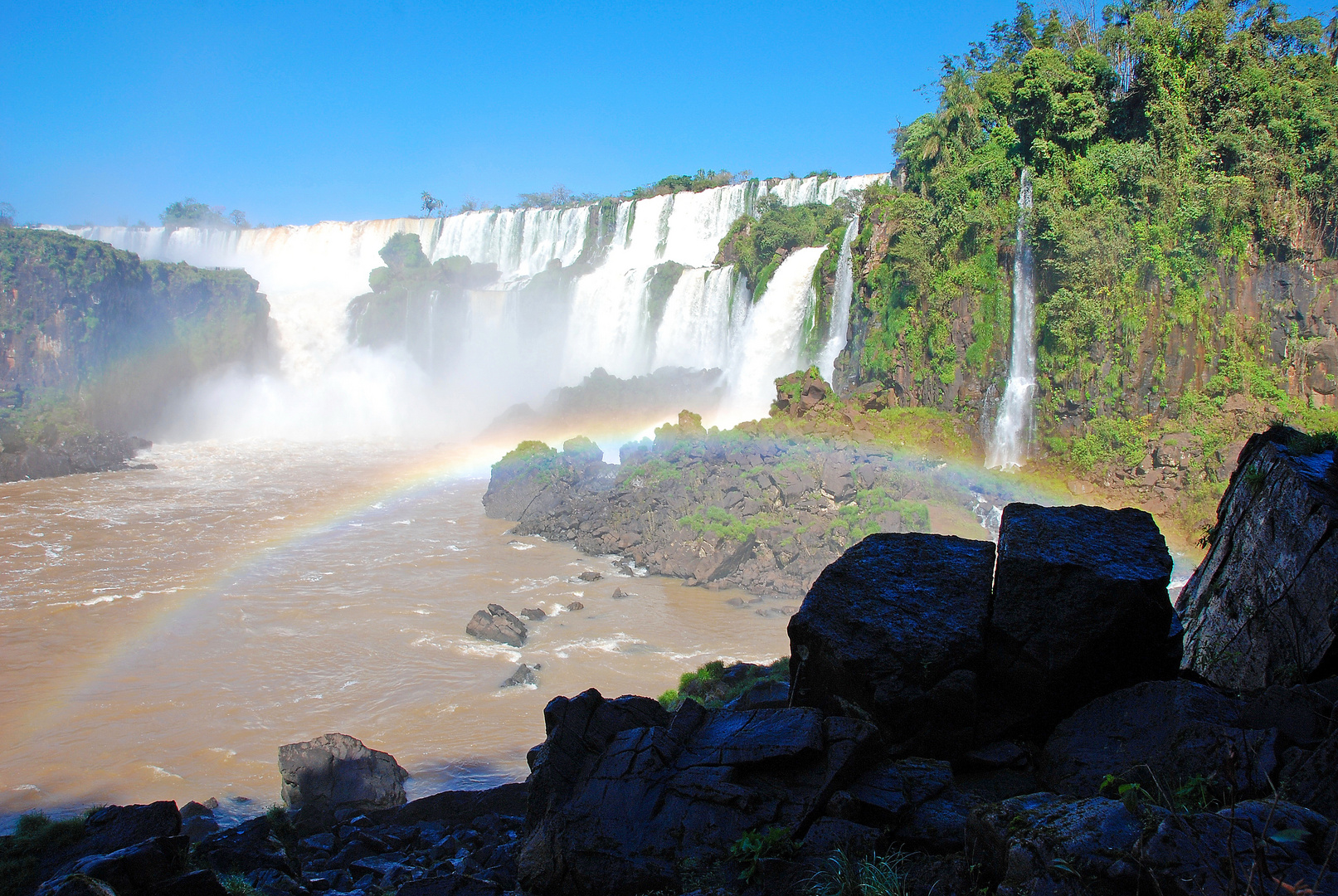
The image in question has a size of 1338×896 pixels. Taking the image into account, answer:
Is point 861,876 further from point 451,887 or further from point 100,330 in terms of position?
point 100,330

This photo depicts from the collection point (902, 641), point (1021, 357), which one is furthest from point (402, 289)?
point (902, 641)

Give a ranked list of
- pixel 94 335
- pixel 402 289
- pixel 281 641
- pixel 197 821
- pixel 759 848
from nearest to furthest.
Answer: pixel 759 848 < pixel 197 821 < pixel 281 641 < pixel 94 335 < pixel 402 289

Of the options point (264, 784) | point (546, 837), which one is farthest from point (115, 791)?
point (546, 837)

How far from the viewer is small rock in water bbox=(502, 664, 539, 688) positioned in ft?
42.3

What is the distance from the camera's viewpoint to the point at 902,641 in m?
4.51

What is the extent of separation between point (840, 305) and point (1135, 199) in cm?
1000

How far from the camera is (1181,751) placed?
11.6 feet

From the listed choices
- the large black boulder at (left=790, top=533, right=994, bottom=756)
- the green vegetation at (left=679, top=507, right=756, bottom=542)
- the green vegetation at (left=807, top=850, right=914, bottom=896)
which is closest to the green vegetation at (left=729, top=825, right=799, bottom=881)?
the green vegetation at (left=807, top=850, right=914, bottom=896)

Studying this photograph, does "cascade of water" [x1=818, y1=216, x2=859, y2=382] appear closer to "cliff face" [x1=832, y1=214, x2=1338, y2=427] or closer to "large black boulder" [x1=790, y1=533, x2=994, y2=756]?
"cliff face" [x1=832, y1=214, x2=1338, y2=427]

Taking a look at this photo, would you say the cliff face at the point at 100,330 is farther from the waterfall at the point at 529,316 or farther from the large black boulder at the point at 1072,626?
the large black boulder at the point at 1072,626

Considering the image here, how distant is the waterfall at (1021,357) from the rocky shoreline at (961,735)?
1709 centimetres

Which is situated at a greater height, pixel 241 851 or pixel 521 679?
pixel 241 851

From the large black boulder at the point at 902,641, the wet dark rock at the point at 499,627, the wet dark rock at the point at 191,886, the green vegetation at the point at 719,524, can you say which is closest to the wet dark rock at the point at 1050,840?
the large black boulder at the point at 902,641

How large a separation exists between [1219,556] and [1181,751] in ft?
10.4
